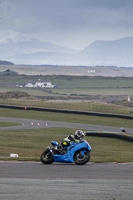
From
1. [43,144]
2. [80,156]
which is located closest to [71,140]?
[80,156]

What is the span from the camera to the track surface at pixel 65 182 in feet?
39.1

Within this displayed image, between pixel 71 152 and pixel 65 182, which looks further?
pixel 71 152

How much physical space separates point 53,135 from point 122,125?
594 inches

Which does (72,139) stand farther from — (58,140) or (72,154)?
(58,140)

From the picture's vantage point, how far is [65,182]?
45.4 ft

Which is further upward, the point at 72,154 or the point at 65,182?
the point at 72,154

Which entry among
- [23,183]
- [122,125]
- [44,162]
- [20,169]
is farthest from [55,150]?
[122,125]

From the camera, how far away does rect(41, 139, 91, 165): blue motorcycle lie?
18.4 metres

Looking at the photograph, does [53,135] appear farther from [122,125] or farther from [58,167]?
[58,167]

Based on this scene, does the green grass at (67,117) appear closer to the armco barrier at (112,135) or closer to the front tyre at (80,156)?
the armco barrier at (112,135)

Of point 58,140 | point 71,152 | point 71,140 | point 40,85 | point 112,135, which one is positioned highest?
point 40,85

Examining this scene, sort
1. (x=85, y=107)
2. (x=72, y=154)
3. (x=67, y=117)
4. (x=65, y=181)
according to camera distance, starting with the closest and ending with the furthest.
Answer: (x=65, y=181) < (x=72, y=154) < (x=67, y=117) < (x=85, y=107)

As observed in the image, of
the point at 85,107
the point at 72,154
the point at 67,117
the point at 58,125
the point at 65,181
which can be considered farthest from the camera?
the point at 85,107

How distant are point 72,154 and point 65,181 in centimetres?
448
